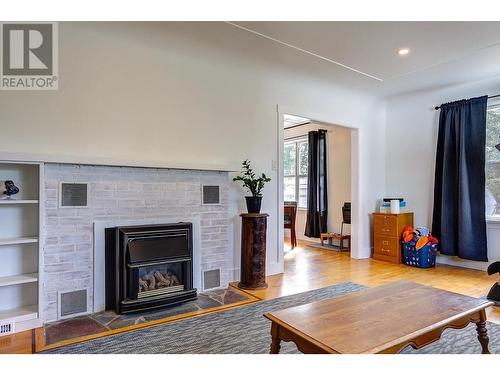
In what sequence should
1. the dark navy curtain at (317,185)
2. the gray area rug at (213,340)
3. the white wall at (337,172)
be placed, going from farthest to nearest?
the dark navy curtain at (317,185) → the white wall at (337,172) → the gray area rug at (213,340)

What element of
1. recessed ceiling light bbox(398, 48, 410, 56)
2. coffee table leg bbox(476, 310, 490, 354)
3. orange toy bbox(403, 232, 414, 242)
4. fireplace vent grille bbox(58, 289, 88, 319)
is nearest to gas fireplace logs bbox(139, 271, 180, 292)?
fireplace vent grille bbox(58, 289, 88, 319)

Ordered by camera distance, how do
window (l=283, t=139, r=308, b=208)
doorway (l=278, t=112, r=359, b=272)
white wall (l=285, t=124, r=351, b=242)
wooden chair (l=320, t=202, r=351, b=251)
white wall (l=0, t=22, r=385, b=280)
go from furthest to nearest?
window (l=283, t=139, r=308, b=208), white wall (l=285, t=124, r=351, b=242), wooden chair (l=320, t=202, r=351, b=251), doorway (l=278, t=112, r=359, b=272), white wall (l=0, t=22, r=385, b=280)

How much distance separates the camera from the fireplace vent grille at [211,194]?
337cm

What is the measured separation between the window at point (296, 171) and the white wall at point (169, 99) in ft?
7.81

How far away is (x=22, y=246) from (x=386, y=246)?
4.55 meters

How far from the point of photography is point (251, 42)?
3.10m

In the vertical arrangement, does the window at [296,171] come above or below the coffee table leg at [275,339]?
above

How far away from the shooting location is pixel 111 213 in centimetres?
283

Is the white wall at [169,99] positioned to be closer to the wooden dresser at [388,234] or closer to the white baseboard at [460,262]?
the wooden dresser at [388,234]

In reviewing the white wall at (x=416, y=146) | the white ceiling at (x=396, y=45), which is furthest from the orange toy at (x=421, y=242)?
the white ceiling at (x=396, y=45)

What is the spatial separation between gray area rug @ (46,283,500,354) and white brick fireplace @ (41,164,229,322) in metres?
0.66

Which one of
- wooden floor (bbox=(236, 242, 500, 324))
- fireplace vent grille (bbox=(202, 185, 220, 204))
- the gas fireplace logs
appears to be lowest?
wooden floor (bbox=(236, 242, 500, 324))

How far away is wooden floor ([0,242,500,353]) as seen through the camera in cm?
342

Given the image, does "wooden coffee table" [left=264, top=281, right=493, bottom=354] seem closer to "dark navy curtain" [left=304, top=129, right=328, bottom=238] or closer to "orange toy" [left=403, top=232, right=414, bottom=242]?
"orange toy" [left=403, top=232, right=414, bottom=242]
